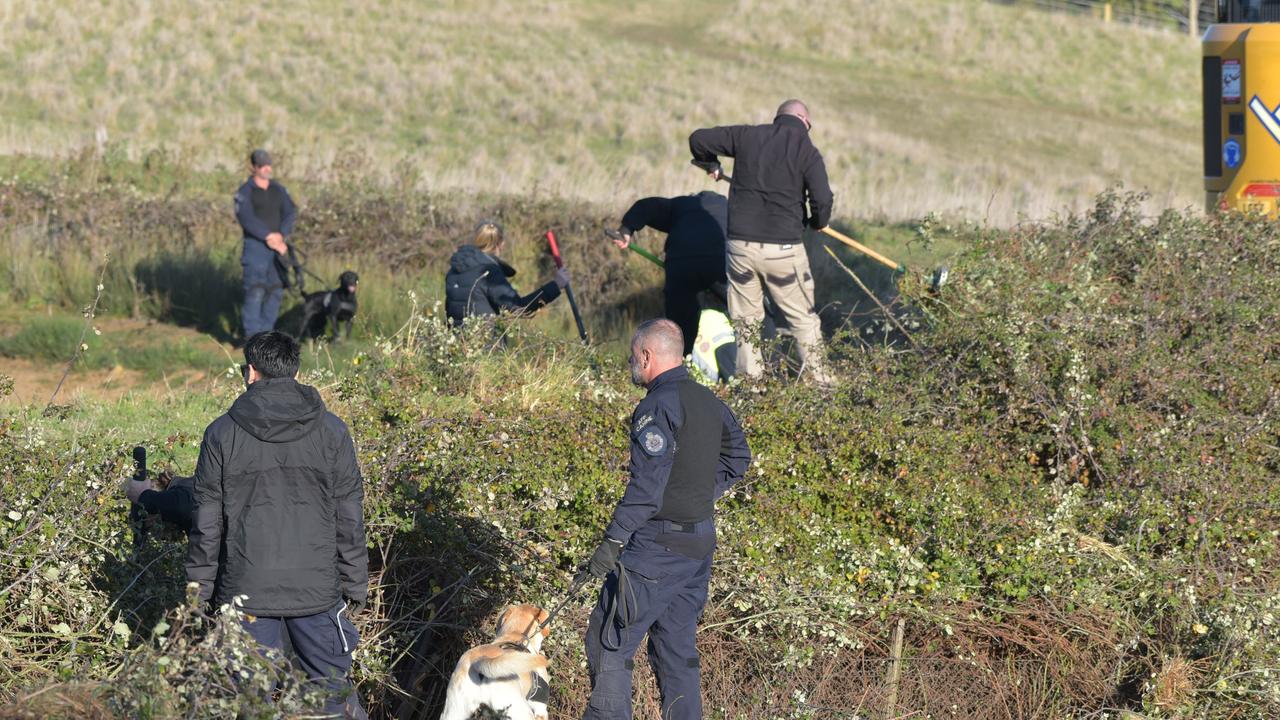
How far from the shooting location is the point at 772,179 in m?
8.83

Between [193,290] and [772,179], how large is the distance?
618 cm

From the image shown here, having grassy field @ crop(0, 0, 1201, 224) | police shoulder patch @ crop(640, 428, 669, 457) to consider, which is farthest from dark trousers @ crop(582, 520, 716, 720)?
grassy field @ crop(0, 0, 1201, 224)

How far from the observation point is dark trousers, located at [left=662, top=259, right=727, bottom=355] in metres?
9.60

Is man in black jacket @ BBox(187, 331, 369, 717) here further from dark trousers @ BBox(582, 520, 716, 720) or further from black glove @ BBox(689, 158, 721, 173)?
black glove @ BBox(689, 158, 721, 173)

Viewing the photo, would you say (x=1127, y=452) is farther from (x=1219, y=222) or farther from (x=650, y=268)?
(x=650, y=268)

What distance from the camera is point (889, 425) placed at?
778 centimetres

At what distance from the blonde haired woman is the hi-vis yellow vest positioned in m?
1.04

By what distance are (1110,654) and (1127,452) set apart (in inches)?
57.4

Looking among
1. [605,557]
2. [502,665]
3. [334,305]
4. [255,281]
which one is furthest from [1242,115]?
[502,665]

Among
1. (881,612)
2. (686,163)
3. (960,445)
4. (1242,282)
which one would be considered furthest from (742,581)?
(686,163)

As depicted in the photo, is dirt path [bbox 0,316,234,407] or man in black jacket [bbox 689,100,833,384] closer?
man in black jacket [bbox 689,100,833,384]

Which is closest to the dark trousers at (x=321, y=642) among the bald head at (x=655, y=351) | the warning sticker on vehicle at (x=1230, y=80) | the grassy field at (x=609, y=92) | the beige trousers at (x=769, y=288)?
the bald head at (x=655, y=351)

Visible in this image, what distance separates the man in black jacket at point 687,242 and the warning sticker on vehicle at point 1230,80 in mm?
4698

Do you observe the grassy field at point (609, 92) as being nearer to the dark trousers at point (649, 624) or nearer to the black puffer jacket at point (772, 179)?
the black puffer jacket at point (772, 179)
